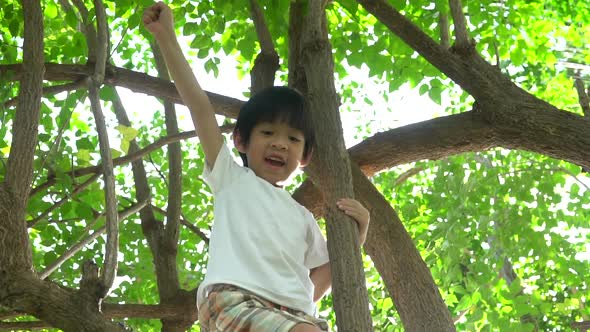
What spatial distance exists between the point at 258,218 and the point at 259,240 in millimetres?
79

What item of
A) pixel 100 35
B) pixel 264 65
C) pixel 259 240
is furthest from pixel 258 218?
pixel 264 65

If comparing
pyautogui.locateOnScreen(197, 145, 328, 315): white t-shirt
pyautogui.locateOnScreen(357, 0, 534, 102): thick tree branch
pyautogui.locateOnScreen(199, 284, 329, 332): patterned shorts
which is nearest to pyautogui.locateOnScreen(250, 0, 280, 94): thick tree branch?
pyautogui.locateOnScreen(357, 0, 534, 102): thick tree branch

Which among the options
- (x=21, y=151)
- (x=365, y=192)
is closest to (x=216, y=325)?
(x=21, y=151)

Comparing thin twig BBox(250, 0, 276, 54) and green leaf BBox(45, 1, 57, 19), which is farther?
green leaf BBox(45, 1, 57, 19)

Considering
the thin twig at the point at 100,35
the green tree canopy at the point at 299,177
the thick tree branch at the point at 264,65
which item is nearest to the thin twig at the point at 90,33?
the green tree canopy at the point at 299,177

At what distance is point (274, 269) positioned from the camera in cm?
222

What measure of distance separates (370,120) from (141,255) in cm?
476

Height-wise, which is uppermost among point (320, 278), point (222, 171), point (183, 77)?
point (183, 77)

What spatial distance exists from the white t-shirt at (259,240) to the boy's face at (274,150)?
6 cm

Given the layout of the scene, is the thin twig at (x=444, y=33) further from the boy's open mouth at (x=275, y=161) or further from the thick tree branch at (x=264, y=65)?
the boy's open mouth at (x=275, y=161)

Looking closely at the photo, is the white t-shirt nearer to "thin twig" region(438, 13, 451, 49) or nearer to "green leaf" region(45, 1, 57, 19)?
"thin twig" region(438, 13, 451, 49)

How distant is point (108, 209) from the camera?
2.23 metres

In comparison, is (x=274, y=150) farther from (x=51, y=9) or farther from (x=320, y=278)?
(x=51, y=9)

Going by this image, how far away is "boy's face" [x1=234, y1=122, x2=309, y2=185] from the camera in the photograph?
2.46 metres
